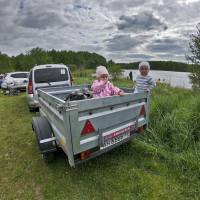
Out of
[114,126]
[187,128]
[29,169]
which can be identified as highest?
[114,126]

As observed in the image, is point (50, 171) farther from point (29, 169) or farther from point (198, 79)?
point (198, 79)

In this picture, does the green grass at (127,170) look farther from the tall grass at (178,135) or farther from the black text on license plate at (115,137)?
the black text on license plate at (115,137)

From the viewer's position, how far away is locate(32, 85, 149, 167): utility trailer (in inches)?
115

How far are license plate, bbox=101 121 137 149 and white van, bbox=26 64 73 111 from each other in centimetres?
507

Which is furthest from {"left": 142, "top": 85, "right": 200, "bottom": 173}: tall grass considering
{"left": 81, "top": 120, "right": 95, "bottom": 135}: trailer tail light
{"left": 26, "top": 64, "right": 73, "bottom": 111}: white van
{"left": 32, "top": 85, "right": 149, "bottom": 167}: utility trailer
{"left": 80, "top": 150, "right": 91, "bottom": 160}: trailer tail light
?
{"left": 26, "top": 64, "right": 73, "bottom": 111}: white van

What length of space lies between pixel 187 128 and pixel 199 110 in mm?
686

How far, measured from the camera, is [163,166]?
389 centimetres

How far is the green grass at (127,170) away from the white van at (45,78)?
3054 millimetres

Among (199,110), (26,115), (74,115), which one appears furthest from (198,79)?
(74,115)

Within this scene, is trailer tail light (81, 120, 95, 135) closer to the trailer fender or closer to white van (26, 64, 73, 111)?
the trailer fender

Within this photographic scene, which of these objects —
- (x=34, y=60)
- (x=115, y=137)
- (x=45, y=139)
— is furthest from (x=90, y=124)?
(x=34, y=60)

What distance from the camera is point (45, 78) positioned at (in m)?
8.37

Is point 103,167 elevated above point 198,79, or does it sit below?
below

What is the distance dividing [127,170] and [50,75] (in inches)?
220
